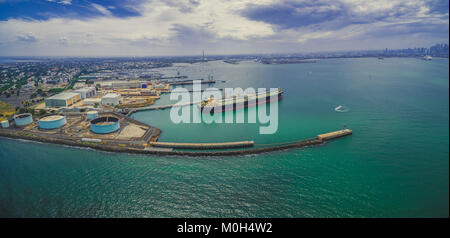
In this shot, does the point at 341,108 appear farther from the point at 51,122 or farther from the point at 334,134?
the point at 51,122

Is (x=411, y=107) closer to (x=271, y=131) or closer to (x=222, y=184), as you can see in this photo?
(x=271, y=131)

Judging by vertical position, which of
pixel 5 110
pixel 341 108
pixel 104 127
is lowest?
pixel 104 127

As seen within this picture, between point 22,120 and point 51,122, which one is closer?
point 51,122

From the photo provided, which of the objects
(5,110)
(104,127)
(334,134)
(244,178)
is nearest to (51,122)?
(104,127)

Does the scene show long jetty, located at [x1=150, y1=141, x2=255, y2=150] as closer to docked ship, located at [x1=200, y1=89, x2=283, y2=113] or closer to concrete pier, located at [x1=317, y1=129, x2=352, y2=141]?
concrete pier, located at [x1=317, y1=129, x2=352, y2=141]

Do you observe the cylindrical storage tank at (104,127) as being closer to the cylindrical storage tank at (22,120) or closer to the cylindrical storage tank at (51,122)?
the cylindrical storage tank at (51,122)

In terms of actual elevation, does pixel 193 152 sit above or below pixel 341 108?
below

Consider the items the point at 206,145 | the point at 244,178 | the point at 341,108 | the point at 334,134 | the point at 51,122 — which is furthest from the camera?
the point at 341,108
